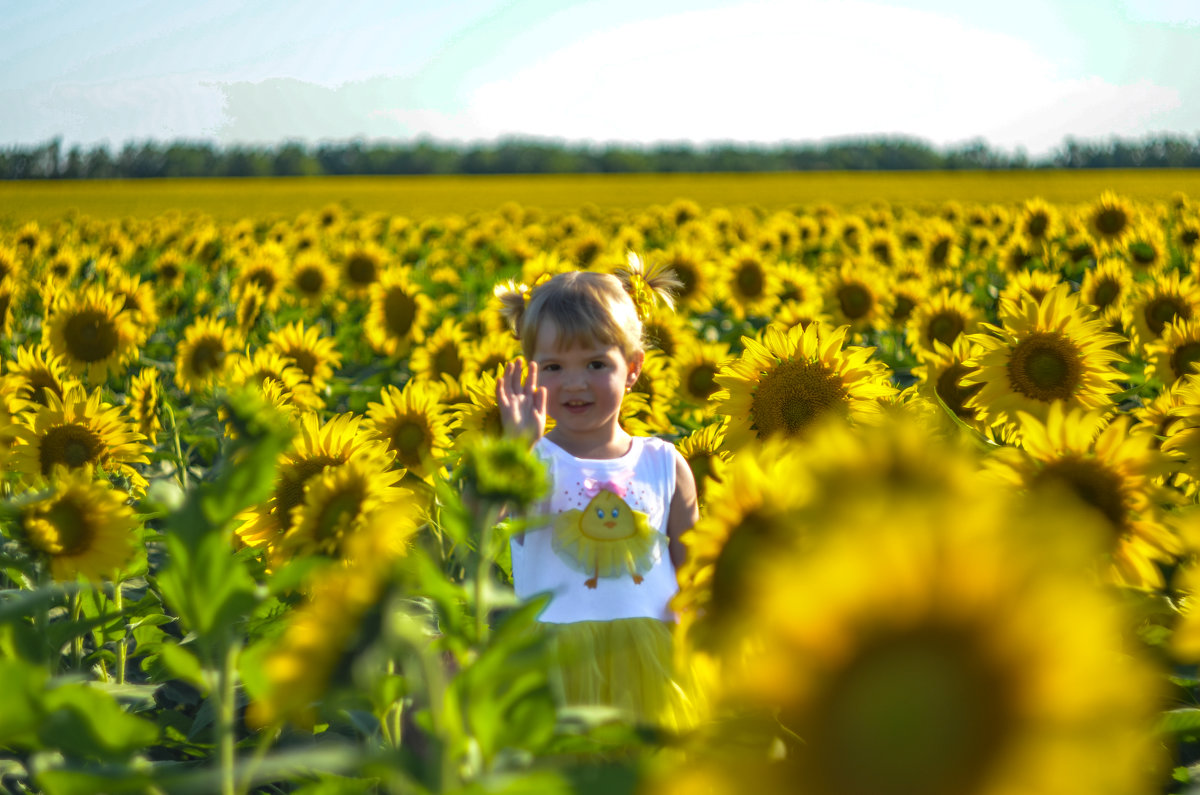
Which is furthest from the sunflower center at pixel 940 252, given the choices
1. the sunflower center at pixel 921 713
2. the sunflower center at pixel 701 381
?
the sunflower center at pixel 921 713

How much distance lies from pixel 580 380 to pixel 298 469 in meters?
1.02

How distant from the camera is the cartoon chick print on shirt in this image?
2922 mm

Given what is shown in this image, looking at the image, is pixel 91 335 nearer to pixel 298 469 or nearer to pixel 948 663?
pixel 298 469

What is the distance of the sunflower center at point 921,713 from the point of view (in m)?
0.76

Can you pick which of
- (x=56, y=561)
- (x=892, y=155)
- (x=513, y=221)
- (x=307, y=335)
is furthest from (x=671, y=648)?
(x=892, y=155)

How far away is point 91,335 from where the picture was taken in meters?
Answer: 5.97

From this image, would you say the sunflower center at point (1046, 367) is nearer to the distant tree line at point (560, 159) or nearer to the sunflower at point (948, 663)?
the sunflower at point (948, 663)

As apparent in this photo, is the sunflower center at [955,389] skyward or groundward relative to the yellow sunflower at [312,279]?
groundward

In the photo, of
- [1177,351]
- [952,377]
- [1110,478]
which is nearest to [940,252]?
[1177,351]

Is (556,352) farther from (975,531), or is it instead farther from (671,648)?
(975,531)

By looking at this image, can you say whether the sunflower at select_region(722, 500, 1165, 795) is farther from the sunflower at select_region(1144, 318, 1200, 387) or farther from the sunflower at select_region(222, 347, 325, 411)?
the sunflower at select_region(1144, 318, 1200, 387)

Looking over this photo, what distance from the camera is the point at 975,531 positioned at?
75cm

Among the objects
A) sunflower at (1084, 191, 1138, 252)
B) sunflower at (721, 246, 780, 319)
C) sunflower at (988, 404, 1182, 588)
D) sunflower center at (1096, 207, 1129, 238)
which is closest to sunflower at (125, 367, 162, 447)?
sunflower at (988, 404, 1182, 588)

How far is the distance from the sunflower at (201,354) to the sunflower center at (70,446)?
2.37 meters
